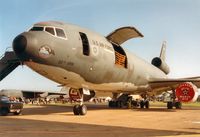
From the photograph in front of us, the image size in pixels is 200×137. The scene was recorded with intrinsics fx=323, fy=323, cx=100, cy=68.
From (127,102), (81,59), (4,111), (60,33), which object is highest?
(60,33)

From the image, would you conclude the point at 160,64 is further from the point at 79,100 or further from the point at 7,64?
the point at 79,100

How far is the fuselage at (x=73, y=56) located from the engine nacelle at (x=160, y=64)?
14.7 meters

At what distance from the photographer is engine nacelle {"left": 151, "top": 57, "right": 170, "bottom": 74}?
37594mm

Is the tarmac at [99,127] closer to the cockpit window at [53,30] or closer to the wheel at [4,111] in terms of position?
the wheel at [4,111]

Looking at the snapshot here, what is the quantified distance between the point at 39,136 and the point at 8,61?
25.0 m

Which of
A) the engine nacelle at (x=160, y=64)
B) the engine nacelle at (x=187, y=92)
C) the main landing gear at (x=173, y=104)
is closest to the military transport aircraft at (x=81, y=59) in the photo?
the engine nacelle at (x=187, y=92)

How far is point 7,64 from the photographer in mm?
33406

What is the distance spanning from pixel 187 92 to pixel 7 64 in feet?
60.6

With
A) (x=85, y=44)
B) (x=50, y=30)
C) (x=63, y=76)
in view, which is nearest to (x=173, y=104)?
(x=85, y=44)

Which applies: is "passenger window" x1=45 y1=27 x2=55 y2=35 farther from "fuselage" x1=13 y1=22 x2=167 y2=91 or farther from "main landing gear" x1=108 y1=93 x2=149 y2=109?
"main landing gear" x1=108 y1=93 x2=149 y2=109

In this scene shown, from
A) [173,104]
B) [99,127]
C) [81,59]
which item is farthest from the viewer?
[173,104]

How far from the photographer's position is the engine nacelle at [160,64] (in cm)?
3759

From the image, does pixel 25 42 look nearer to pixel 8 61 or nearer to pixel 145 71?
pixel 145 71

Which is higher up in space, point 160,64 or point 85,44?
point 160,64
